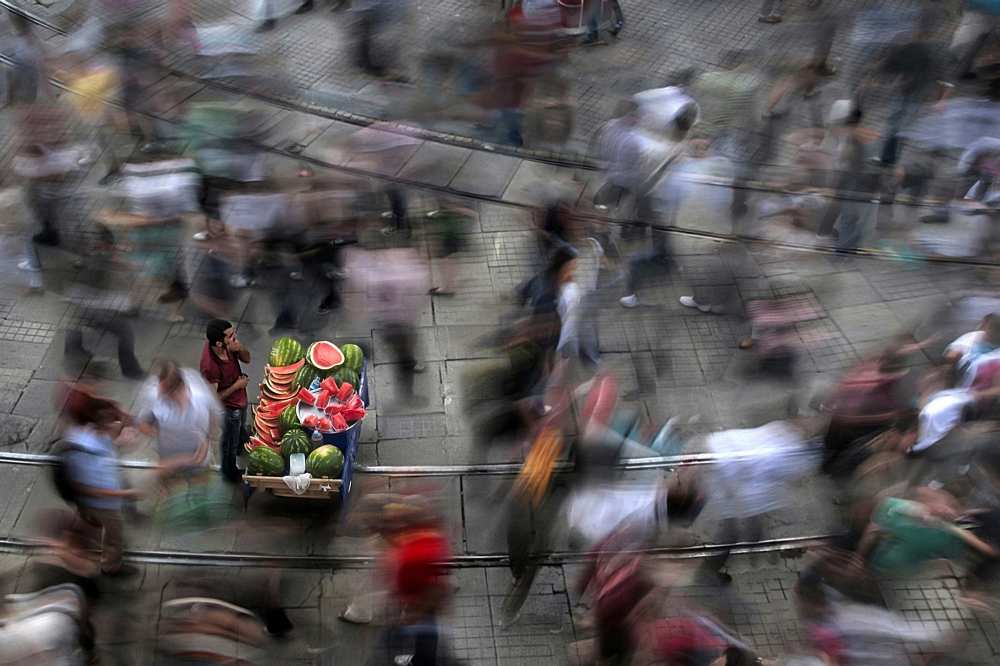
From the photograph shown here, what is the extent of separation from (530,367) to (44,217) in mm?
5359

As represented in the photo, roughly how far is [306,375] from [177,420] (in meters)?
1.09

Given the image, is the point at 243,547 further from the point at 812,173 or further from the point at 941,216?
the point at 941,216

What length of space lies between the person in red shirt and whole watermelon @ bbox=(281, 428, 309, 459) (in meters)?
0.59

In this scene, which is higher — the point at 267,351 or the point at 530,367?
the point at 530,367

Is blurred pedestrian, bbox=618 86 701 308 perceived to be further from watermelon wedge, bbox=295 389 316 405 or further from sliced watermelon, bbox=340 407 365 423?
watermelon wedge, bbox=295 389 316 405

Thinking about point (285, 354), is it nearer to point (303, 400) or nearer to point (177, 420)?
point (303, 400)

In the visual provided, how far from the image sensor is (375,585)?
7.03 m

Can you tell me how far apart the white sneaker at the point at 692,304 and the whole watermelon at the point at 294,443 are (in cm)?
443

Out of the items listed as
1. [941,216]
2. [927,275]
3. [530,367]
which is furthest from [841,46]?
[530,367]

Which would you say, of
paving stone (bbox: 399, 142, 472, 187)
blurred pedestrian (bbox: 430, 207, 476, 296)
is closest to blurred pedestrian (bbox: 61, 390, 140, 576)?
blurred pedestrian (bbox: 430, 207, 476, 296)

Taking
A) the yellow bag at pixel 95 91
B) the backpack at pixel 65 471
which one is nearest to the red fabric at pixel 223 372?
the backpack at pixel 65 471

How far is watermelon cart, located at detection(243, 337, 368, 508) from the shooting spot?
6.84 m

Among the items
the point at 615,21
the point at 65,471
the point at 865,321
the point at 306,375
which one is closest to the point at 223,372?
the point at 306,375

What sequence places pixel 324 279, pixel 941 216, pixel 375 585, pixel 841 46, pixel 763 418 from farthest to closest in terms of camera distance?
1. pixel 841 46
2. pixel 941 216
3. pixel 324 279
4. pixel 763 418
5. pixel 375 585
